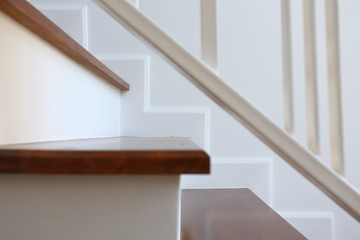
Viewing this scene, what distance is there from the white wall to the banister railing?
0.65ft

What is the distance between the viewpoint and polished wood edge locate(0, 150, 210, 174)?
0.39 meters

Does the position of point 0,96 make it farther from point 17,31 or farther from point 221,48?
point 221,48

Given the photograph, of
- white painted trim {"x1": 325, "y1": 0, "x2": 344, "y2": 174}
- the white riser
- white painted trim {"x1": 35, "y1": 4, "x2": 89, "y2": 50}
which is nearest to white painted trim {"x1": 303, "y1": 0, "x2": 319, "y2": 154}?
white painted trim {"x1": 325, "y1": 0, "x2": 344, "y2": 174}

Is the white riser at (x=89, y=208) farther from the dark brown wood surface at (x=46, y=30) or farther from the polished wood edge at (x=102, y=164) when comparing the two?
the dark brown wood surface at (x=46, y=30)

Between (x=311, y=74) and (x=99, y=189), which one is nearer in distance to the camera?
(x=99, y=189)

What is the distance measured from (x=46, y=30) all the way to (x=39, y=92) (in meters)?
0.12

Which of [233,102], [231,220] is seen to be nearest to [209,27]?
[233,102]

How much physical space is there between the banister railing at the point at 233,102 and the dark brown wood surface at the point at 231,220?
0.61 feet

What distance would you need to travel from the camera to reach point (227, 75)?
1.30m

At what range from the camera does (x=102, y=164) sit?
393 mm

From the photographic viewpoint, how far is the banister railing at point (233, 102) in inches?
18.9

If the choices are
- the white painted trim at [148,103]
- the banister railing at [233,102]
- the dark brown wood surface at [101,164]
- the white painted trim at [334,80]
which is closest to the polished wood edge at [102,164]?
the dark brown wood surface at [101,164]

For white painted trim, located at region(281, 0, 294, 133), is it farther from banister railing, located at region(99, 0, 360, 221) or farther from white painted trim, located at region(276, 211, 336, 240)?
white painted trim, located at region(276, 211, 336, 240)

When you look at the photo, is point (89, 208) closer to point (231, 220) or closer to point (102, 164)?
point (102, 164)
